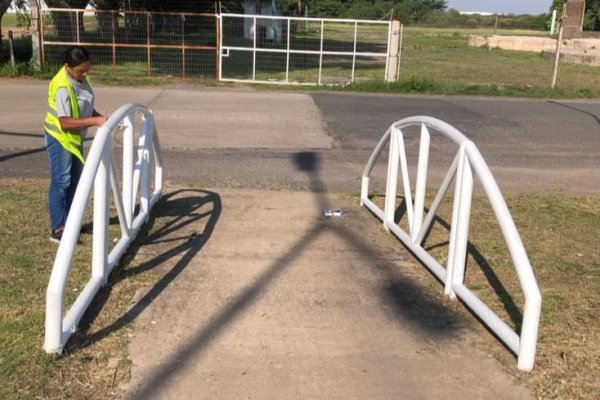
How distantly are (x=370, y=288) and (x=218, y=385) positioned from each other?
180 cm

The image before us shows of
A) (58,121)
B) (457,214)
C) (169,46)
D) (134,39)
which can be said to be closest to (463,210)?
(457,214)

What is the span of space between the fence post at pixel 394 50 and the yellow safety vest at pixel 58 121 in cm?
1535

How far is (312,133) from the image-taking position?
41.6 ft

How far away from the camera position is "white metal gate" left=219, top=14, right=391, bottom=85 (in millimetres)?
20172

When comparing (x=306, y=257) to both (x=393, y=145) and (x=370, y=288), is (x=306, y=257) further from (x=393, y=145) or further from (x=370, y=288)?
(x=393, y=145)

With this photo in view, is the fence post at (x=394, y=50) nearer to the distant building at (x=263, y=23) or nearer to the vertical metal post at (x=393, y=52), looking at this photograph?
the vertical metal post at (x=393, y=52)

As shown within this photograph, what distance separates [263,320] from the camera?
443cm

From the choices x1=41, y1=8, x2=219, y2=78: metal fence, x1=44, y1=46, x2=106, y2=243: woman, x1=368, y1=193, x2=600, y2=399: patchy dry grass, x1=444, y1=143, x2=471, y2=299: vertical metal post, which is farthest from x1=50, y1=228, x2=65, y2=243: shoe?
x1=41, y1=8, x2=219, y2=78: metal fence

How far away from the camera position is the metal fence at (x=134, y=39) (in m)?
20.2

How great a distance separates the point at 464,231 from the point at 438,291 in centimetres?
62

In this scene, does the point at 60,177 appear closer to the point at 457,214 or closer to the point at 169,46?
the point at 457,214

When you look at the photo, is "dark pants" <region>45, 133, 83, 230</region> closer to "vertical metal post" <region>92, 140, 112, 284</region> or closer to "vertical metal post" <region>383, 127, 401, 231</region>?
"vertical metal post" <region>92, 140, 112, 284</region>

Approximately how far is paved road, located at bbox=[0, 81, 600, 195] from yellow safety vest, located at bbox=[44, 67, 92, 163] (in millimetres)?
2987

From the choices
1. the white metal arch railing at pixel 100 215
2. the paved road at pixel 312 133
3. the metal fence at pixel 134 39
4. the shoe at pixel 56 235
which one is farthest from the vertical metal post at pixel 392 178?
the metal fence at pixel 134 39
